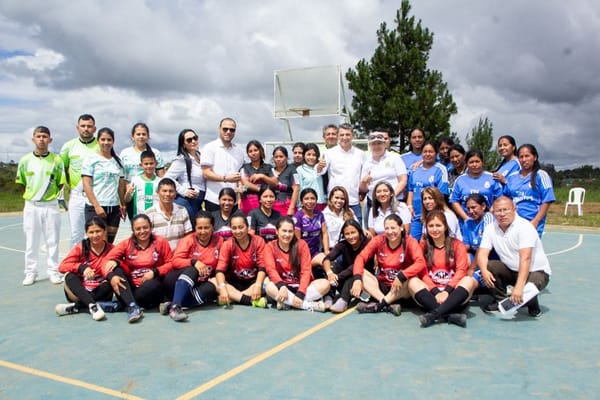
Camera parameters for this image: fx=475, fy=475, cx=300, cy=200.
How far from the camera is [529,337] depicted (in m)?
4.11

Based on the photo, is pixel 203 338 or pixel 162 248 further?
pixel 162 248

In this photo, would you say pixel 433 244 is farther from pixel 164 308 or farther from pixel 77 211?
pixel 77 211

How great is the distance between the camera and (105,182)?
5.86 m

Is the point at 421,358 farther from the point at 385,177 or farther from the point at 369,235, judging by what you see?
the point at 385,177

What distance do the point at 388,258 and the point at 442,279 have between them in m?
0.58

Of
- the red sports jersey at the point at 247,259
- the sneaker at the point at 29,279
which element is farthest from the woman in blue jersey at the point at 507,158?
the sneaker at the point at 29,279

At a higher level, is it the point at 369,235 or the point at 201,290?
the point at 369,235

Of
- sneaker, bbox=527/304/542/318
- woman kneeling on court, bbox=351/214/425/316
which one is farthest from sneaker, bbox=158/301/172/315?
sneaker, bbox=527/304/542/318

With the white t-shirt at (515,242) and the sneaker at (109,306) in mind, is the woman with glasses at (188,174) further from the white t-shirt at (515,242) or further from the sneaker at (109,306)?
the white t-shirt at (515,242)

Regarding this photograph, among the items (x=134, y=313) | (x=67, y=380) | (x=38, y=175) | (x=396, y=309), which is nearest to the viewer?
(x=67, y=380)

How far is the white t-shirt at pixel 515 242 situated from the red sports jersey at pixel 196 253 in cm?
287

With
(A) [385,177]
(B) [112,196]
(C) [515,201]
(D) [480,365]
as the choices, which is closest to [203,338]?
(D) [480,365]

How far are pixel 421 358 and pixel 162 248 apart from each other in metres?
2.94

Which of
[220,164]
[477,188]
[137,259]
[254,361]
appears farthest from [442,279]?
[137,259]
